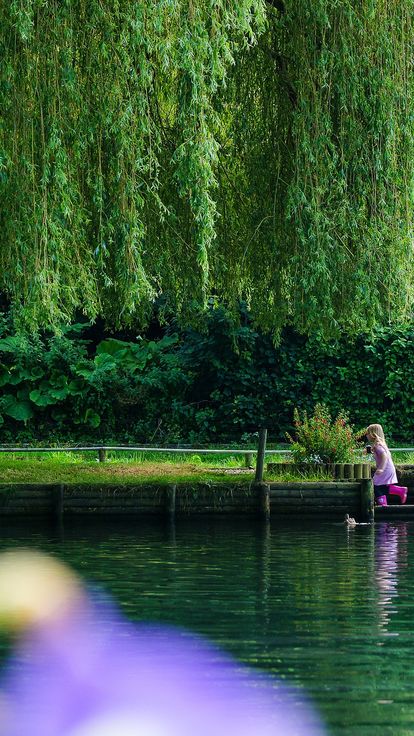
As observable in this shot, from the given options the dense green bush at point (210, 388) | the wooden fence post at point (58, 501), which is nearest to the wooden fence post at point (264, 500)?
the wooden fence post at point (58, 501)

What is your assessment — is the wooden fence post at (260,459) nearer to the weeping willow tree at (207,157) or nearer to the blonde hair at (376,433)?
the blonde hair at (376,433)

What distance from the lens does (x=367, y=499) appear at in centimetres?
2014

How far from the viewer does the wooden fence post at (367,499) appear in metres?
20.1

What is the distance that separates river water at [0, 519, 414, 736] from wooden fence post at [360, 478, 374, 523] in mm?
346

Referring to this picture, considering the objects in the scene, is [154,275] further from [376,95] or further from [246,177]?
[376,95]

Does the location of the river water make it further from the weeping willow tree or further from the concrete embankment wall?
the weeping willow tree

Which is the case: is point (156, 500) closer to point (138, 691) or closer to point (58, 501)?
point (58, 501)

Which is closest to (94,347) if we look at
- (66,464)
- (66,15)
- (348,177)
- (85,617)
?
(66,464)

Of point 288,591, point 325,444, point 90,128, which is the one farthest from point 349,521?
point 90,128

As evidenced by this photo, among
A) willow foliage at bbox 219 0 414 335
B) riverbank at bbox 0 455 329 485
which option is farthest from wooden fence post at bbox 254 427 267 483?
willow foliage at bbox 219 0 414 335

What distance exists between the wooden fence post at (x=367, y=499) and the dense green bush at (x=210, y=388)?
493 cm

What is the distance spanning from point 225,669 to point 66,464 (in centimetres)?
1275

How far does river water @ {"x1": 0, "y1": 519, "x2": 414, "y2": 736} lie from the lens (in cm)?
875

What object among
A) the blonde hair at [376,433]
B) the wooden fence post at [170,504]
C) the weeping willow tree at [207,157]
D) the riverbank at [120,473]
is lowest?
the wooden fence post at [170,504]
